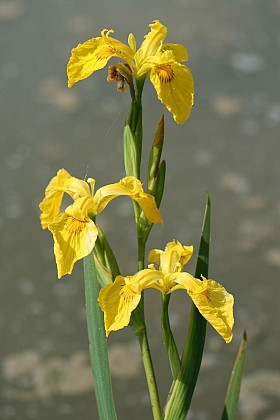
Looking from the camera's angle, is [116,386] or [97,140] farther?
[97,140]

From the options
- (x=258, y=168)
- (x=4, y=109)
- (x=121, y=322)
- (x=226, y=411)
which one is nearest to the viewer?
(x=121, y=322)

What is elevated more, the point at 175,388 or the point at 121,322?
the point at 121,322

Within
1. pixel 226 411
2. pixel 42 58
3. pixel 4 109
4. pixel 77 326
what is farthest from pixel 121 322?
pixel 42 58

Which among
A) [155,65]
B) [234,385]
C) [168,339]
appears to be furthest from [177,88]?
[234,385]

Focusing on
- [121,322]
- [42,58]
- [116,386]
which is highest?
[42,58]

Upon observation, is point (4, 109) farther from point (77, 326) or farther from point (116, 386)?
point (116, 386)

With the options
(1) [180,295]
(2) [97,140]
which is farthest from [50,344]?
(2) [97,140]

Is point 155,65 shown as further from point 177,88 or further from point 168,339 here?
point 168,339

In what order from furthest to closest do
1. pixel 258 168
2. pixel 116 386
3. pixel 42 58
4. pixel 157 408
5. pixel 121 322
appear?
pixel 42 58
pixel 258 168
pixel 116 386
pixel 157 408
pixel 121 322
